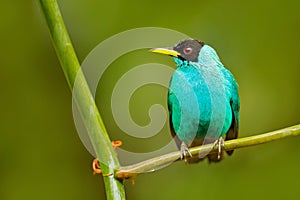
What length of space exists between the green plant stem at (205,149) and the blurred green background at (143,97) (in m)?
0.93

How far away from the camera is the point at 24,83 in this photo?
6.37 feet

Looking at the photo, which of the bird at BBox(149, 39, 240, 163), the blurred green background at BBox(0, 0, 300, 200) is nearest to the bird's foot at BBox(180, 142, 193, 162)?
the bird at BBox(149, 39, 240, 163)

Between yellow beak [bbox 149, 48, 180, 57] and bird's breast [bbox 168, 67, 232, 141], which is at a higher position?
yellow beak [bbox 149, 48, 180, 57]

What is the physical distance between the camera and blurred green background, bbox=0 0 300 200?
1757 millimetres

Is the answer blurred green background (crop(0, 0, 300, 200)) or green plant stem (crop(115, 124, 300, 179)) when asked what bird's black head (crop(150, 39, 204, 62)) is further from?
blurred green background (crop(0, 0, 300, 200))

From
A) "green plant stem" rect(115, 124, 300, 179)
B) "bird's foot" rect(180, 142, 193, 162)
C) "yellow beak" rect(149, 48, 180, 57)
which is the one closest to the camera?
"green plant stem" rect(115, 124, 300, 179)

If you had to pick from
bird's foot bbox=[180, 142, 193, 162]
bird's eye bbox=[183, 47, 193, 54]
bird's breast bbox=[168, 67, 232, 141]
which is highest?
bird's eye bbox=[183, 47, 193, 54]

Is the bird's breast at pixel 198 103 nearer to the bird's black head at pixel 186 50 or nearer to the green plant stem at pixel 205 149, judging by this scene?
the bird's black head at pixel 186 50

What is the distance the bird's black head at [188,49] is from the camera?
1.04m

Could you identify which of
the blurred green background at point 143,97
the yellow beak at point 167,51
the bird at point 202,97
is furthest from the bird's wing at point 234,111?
the blurred green background at point 143,97

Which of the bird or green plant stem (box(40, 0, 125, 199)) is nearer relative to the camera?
green plant stem (box(40, 0, 125, 199))

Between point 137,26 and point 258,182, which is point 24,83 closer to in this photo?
point 137,26

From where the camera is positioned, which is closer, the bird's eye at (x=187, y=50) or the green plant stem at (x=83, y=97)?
the green plant stem at (x=83, y=97)

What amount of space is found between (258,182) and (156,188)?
1.02 ft
